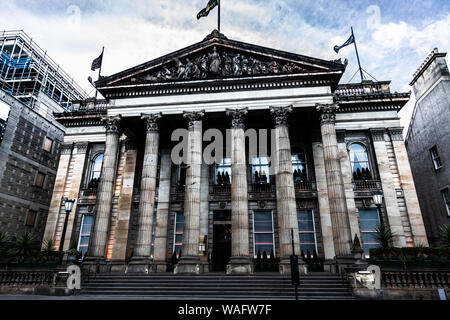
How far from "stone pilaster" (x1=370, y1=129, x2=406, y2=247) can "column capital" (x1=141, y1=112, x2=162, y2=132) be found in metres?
17.3

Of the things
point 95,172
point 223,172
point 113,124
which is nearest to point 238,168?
point 223,172

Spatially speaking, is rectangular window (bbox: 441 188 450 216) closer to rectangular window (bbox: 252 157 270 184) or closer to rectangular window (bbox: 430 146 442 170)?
rectangular window (bbox: 430 146 442 170)

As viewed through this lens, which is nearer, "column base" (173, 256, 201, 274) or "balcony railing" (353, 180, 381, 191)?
"column base" (173, 256, 201, 274)

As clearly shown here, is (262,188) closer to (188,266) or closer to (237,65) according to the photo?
(188,266)

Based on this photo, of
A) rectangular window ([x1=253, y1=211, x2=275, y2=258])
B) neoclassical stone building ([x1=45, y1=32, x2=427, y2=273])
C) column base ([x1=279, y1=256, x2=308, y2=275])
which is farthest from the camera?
rectangular window ([x1=253, y1=211, x2=275, y2=258])

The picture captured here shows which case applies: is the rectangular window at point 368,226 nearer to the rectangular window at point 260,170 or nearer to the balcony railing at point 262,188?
the balcony railing at point 262,188

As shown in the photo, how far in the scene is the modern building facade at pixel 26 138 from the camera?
26938mm

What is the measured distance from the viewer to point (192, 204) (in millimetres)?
19312

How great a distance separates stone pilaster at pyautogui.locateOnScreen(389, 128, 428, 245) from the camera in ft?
68.7

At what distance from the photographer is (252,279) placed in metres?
16.0

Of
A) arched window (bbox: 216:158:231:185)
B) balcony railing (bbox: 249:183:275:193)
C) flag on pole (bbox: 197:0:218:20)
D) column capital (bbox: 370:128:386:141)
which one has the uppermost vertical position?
flag on pole (bbox: 197:0:218:20)

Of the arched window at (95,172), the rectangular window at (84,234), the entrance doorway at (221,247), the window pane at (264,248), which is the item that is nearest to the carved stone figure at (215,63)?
the entrance doorway at (221,247)

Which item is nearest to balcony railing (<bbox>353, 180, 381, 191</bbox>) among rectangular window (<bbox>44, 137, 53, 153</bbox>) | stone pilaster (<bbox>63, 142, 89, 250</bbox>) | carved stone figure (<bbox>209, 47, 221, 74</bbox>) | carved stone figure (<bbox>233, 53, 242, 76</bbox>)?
carved stone figure (<bbox>233, 53, 242, 76</bbox>)

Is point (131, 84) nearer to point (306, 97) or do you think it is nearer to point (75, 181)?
point (75, 181)
